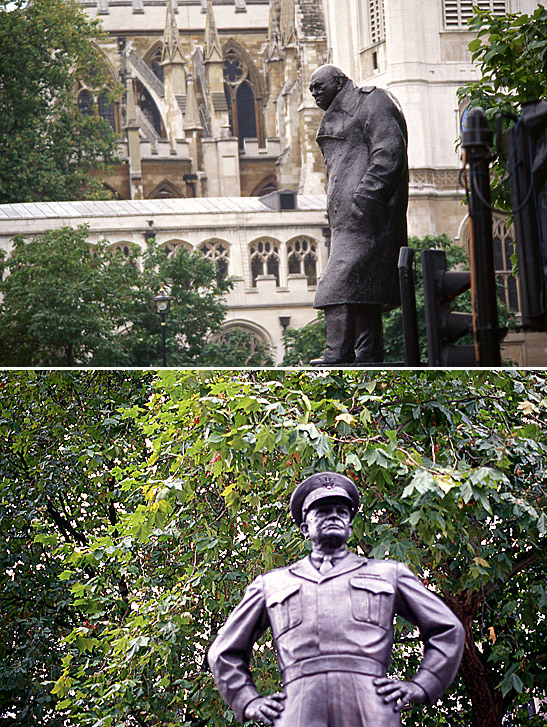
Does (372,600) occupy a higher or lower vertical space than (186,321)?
lower

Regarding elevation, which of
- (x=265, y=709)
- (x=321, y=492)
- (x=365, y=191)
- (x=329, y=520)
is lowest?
(x=265, y=709)

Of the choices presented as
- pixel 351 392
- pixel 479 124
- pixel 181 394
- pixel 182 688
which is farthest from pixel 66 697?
pixel 479 124

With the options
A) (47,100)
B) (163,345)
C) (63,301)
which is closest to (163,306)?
(163,345)

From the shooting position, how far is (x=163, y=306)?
12.7 meters

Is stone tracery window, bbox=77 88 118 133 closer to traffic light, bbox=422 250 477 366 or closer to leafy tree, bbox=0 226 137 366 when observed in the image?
leafy tree, bbox=0 226 137 366

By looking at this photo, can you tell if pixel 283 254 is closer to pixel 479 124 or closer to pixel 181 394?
pixel 181 394

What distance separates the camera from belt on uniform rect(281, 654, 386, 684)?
629cm

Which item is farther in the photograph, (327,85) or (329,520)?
(327,85)

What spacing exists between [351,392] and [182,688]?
2615 millimetres

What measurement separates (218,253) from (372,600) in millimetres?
6987

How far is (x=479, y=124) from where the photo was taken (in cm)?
763

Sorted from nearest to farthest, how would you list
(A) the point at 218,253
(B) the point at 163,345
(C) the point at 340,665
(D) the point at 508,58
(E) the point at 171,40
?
(C) the point at 340,665 → (D) the point at 508,58 → (E) the point at 171,40 → (B) the point at 163,345 → (A) the point at 218,253

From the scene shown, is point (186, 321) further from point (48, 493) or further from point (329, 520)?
point (329, 520)

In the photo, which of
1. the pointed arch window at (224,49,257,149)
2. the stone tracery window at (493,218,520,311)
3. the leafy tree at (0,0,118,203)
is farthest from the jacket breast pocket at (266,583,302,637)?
the leafy tree at (0,0,118,203)
